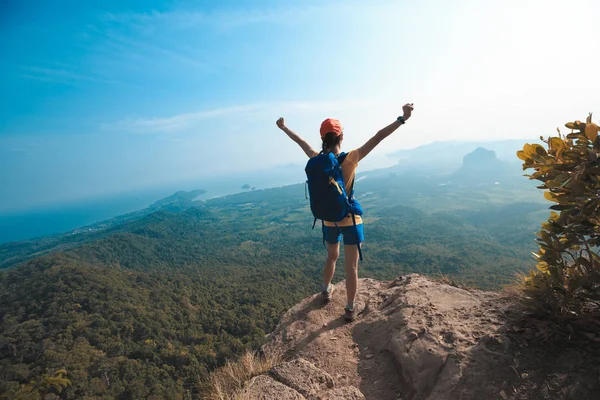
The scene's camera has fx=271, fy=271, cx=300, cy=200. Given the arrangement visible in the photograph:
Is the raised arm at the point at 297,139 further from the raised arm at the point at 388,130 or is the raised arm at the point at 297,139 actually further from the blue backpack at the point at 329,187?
the raised arm at the point at 388,130

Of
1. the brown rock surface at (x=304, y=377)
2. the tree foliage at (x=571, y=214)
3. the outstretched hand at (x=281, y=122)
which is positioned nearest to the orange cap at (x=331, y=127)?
the outstretched hand at (x=281, y=122)

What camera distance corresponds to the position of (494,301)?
3.25 meters

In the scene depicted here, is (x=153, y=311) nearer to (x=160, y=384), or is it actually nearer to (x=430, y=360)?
(x=160, y=384)

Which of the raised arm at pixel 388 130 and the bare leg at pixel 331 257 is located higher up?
the raised arm at pixel 388 130

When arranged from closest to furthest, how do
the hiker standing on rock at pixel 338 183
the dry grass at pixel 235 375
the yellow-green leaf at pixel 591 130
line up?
the yellow-green leaf at pixel 591 130, the dry grass at pixel 235 375, the hiker standing on rock at pixel 338 183

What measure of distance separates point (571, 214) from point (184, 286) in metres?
67.1

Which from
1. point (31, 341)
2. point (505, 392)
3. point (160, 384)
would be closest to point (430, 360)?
point (505, 392)

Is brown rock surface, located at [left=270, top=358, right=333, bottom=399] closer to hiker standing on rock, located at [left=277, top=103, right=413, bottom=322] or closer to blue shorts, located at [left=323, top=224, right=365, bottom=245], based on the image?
hiker standing on rock, located at [left=277, top=103, right=413, bottom=322]

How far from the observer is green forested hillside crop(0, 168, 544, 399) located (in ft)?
101

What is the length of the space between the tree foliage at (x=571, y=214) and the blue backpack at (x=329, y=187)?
1.76m

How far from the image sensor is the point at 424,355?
2672 mm

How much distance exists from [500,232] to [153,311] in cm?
11670

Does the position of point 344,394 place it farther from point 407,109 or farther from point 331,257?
point 407,109

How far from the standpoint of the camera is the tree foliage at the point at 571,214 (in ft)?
6.68
